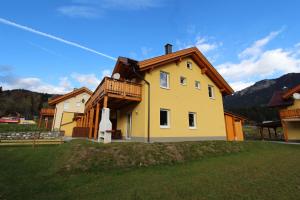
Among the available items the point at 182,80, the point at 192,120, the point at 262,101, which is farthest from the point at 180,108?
the point at 262,101

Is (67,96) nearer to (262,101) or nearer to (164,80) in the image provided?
(164,80)

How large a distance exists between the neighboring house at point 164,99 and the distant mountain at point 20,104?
212 feet

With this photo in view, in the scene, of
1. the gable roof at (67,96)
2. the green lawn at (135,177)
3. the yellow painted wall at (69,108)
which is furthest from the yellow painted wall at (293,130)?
the yellow painted wall at (69,108)

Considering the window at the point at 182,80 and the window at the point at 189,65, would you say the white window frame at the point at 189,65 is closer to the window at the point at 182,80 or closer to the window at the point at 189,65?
the window at the point at 189,65

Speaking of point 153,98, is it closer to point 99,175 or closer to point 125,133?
point 125,133

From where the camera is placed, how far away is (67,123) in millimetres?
28906

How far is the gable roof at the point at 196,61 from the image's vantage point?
1405 cm

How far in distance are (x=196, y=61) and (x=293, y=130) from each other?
55.1 feet

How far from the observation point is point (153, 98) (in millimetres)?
14234

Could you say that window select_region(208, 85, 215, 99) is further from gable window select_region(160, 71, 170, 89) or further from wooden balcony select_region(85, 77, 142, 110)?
wooden balcony select_region(85, 77, 142, 110)

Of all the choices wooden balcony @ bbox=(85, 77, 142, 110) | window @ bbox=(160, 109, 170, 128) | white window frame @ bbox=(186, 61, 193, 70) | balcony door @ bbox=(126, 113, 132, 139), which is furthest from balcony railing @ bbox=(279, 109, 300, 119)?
balcony door @ bbox=(126, 113, 132, 139)

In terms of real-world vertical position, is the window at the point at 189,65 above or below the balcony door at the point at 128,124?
above

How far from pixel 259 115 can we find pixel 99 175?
65.9 meters

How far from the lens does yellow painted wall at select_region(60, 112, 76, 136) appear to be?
29.2 meters
